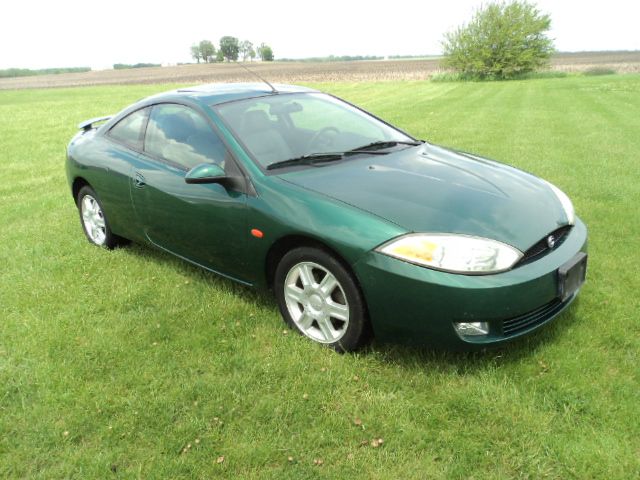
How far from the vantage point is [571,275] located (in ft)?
9.86

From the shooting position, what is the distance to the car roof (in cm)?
399

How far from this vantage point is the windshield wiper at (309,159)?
3.49 metres

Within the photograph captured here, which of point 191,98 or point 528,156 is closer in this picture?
point 191,98

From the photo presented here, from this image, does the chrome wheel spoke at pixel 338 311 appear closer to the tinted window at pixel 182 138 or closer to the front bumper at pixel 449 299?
the front bumper at pixel 449 299

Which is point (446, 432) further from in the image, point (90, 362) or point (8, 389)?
point (8, 389)

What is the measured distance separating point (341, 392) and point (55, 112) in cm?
1921

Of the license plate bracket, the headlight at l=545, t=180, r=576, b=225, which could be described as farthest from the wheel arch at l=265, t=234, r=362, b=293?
the headlight at l=545, t=180, r=576, b=225

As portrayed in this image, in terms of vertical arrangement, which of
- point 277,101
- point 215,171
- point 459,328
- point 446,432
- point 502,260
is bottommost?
point 446,432

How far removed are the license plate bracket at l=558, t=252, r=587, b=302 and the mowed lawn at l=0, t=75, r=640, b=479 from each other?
36 centimetres

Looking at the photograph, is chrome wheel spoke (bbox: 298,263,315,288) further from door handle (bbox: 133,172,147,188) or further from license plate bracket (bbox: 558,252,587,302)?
door handle (bbox: 133,172,147,188)

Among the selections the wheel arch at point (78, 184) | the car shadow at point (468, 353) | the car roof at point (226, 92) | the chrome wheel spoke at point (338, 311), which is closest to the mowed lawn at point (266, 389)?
the car shadow at point (468, 353)

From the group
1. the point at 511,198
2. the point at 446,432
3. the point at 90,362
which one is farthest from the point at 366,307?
the point at 90,362

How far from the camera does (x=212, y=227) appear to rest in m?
3.62

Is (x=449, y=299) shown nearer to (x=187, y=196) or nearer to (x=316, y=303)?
(x=316, y=303)
